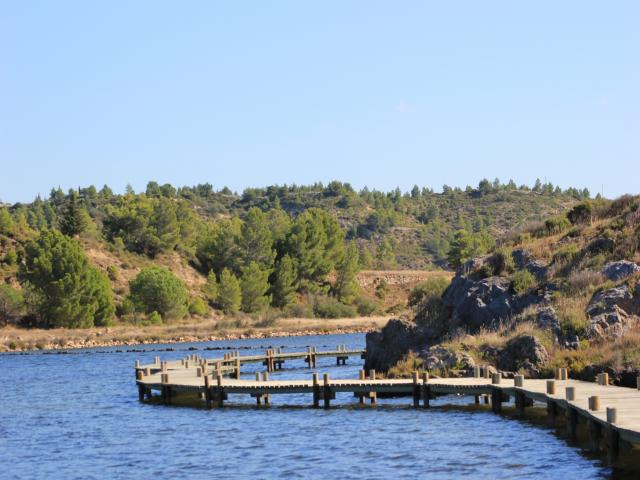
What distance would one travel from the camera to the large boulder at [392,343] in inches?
1811

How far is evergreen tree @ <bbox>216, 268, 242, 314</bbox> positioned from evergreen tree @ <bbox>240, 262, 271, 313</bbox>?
864mm

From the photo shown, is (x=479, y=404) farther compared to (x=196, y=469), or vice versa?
(x=479, y=404)

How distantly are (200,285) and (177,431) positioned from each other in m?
86.4

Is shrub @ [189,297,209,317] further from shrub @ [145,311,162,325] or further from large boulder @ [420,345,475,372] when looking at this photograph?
large boulder @ [420,345,475,372]

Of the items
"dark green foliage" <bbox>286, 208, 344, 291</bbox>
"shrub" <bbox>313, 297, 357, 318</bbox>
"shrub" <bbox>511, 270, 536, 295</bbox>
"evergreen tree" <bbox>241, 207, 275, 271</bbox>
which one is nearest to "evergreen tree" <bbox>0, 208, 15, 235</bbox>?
"evergreen tree" <bbox>241, 207, 275, 271</bbox>

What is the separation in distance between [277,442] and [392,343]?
584 inches

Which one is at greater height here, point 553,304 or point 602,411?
point 553,304

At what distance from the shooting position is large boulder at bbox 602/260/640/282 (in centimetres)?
4375

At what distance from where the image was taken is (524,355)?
134 ft

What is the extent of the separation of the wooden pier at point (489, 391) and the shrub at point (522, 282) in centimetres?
554

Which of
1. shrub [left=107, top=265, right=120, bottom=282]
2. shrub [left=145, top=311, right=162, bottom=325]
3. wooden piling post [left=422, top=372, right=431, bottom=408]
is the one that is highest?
shrub [left=107, top=265, right=120, bottom=282]

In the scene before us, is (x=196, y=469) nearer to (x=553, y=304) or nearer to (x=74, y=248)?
(x=553, y=304)

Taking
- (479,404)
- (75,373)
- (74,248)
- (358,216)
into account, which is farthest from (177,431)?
(358,216)

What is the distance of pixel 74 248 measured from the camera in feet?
315
